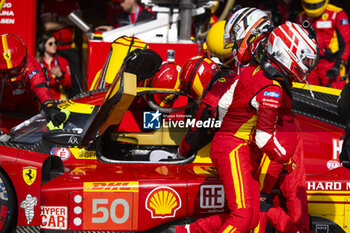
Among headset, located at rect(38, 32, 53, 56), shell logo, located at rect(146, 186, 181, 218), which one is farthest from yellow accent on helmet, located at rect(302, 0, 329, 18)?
shell logo, located at rect(146, 186, 181, 218)

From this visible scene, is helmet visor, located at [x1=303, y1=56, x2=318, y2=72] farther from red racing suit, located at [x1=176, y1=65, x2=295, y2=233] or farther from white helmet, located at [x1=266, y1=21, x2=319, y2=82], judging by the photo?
red racing suit, located at [x1=176, y1=65, x2=295, y2=233]

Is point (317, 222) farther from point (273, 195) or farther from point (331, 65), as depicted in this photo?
point (331, 65)

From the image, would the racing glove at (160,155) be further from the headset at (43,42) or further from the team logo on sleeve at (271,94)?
the headset at (43,42)

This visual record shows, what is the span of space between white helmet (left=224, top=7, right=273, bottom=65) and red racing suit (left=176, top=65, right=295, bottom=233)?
939 millimetres

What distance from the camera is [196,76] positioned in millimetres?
4523

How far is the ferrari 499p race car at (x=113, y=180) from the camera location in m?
3.70

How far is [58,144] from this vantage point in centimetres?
411

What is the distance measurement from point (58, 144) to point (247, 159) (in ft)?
4.36

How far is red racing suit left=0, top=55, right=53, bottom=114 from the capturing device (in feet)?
17.4

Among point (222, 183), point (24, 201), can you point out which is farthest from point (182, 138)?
point (24, 201)

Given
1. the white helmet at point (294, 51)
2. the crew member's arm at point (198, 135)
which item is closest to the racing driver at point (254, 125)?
the white helmet at point (294, 51)

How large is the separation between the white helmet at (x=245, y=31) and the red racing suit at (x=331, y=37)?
2517 millimetres

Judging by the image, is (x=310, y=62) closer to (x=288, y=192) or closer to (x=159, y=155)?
(x=288, y=192)

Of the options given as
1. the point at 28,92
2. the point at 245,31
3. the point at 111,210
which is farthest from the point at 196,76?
the point at 28,92
